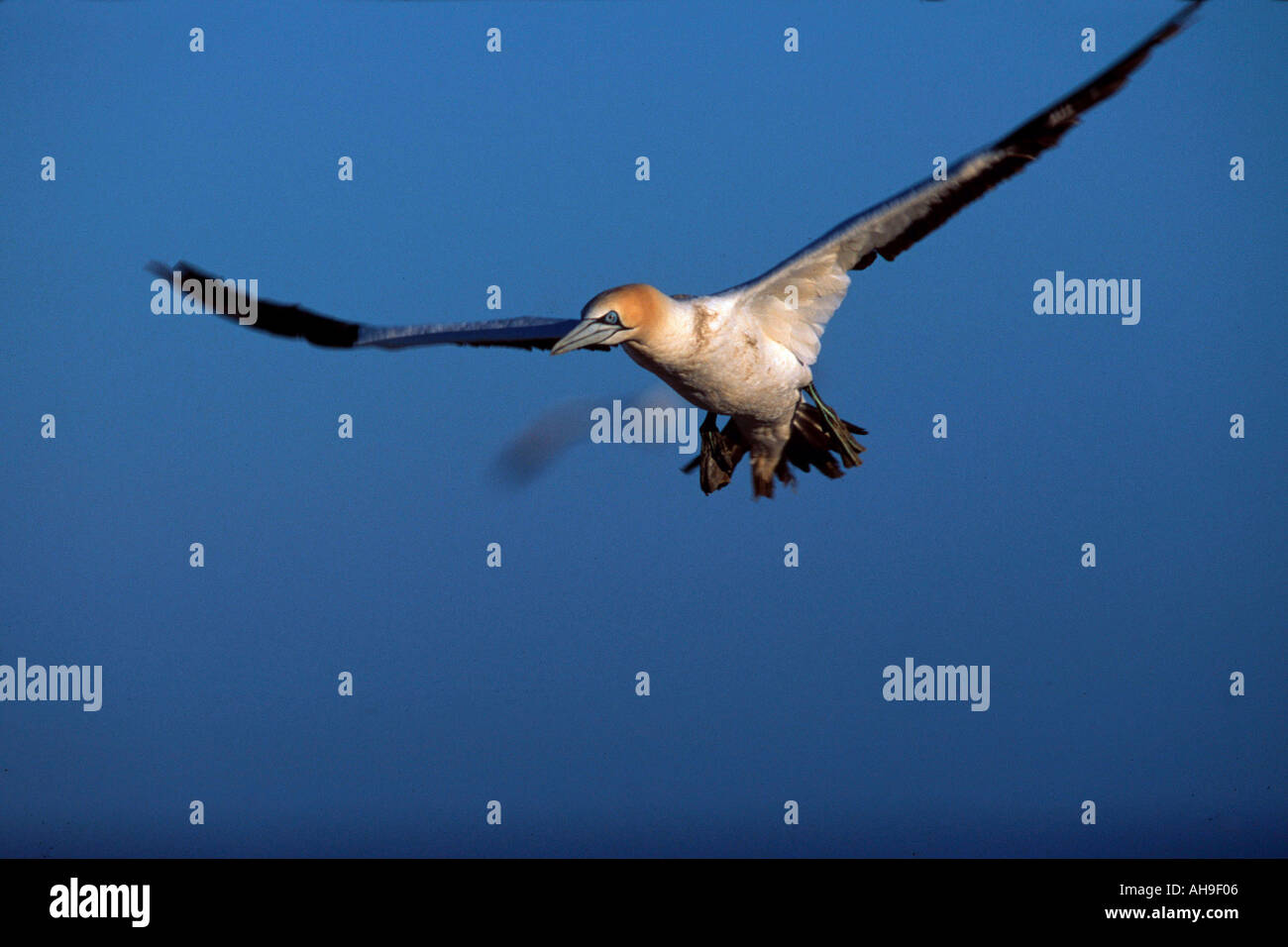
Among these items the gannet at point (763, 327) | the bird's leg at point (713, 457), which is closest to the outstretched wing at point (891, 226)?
the gannet at point (763, 327)

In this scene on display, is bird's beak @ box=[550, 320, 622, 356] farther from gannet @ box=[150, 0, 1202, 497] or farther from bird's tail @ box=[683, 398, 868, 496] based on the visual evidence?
bird's tail @ box=[683, 398, 868, 496]

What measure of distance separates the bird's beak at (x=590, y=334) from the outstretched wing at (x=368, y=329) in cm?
53

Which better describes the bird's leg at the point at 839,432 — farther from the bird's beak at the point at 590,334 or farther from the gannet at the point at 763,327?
the bird's beak at the point at 590,334

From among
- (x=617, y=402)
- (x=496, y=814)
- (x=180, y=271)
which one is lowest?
(x=496, y=814)

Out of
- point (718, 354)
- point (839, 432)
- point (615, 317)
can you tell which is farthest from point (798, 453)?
point (615, 317)

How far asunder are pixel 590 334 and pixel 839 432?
7.80 ft

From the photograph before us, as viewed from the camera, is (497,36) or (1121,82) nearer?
(1121,82)

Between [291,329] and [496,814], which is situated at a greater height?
[291,329]

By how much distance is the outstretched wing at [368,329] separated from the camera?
9750 millimetres

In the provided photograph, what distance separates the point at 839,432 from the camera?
10148mm
